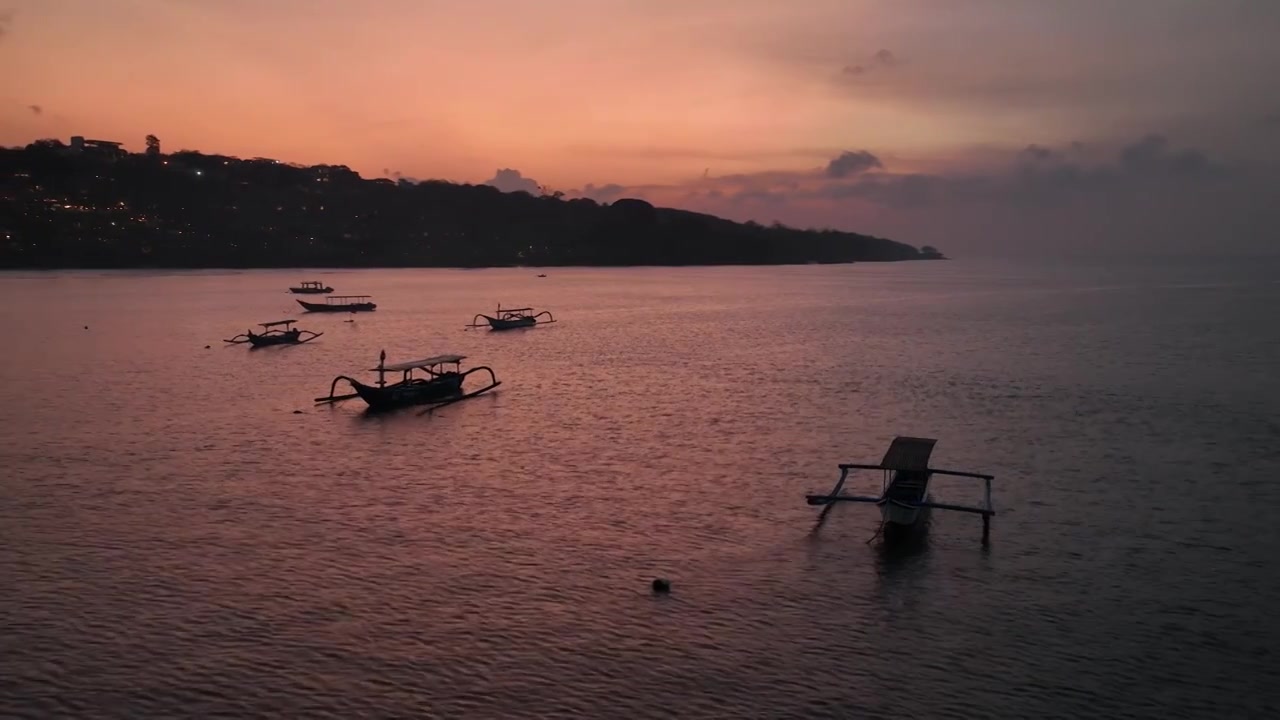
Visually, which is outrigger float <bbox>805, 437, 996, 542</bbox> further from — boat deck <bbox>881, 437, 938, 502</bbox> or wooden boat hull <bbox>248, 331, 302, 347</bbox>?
wooden boat hull <bbox>248, 331, 302, 347</bbox>

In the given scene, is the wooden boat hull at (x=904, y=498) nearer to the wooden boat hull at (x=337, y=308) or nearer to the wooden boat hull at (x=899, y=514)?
the wooden boat hull at (x=899, y=514)

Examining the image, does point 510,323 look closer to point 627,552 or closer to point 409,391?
point 409,391

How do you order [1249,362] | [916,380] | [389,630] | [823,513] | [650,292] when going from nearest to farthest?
[389,630] < [823,513] < [916,380] < [1249,362] < [650,292]

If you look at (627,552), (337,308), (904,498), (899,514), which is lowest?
(627,552)

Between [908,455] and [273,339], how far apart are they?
58.4 m

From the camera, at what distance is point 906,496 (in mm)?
27125

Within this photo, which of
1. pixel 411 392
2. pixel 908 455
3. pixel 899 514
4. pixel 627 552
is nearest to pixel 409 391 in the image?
pixel 411 392

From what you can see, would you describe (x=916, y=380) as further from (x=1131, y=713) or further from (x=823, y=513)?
(x=1131, y=713)

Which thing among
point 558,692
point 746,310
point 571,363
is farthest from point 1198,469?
point 746,310

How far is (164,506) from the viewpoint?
2877cm

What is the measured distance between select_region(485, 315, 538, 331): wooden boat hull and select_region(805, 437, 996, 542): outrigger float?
2479 inches

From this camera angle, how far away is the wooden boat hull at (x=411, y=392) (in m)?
45.2

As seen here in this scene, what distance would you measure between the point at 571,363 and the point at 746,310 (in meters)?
65.7

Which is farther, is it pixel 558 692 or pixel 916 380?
pixel 916 380
